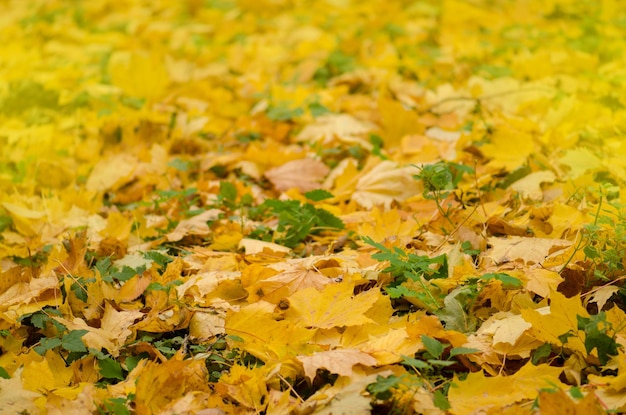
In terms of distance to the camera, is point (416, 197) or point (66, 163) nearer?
point (416, 197)

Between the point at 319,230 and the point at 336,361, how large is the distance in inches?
26.1

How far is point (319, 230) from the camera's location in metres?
1.91

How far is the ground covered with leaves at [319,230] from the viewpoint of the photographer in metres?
1.29

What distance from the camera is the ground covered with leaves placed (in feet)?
4.22

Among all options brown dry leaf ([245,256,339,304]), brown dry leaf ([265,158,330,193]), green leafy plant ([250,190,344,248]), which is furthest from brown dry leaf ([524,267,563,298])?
brown dry leaf ([265,158,330,193])

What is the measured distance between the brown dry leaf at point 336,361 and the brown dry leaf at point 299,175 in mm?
916

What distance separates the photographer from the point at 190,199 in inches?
84.0

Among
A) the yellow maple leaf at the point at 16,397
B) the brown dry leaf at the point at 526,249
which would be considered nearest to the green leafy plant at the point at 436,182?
the brown dry leaf at the point at 526,249

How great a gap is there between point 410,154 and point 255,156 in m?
0.54

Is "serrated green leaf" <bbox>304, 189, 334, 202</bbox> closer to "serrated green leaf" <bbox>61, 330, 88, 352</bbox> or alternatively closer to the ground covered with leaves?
the ground covered with leaves

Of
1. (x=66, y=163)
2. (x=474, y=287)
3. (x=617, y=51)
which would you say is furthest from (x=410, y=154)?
(x=617, y=51)

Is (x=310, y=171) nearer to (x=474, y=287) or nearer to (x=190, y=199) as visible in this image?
(x=190, y=199)

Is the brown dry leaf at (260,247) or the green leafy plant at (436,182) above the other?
the green leafy plant at (436,182)

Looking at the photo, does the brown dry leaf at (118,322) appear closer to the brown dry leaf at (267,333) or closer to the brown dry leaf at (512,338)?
the brown dry leaf at (267,333)
